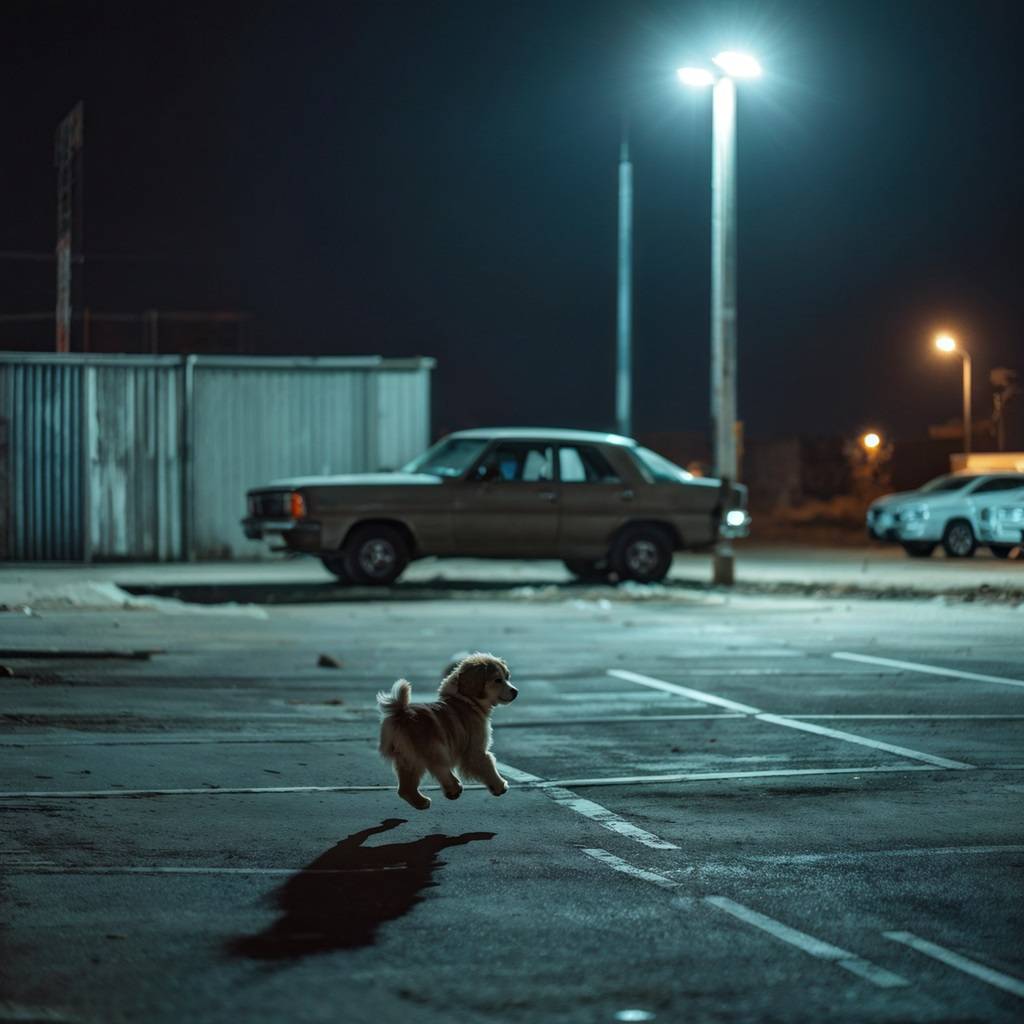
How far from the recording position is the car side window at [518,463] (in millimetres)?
23547

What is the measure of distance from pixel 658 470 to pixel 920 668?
10072 millimetres

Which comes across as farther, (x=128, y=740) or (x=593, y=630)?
(x=593, y=630)

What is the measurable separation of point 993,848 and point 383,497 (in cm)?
1600

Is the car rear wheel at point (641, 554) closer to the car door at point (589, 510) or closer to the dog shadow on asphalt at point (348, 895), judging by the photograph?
the car door at point (589, 510)

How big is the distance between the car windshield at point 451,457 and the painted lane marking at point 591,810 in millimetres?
14087

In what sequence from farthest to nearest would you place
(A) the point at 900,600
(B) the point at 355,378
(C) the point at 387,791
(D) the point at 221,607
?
(B) the point at 355,378, (A) the point at 900,600, (D) the point at 221,607, (C) the point at 387,791

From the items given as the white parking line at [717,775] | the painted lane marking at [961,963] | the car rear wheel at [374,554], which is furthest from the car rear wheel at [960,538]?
the painted lane marking at [961,963]


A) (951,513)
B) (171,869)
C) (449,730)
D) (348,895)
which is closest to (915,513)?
(951,513)

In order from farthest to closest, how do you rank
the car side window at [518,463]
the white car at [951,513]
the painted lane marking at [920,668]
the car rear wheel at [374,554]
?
the white car at [951,513]
the car side window at [518,463]
the car rear wheel at [374,554]
the painted lane marking at [920,668]

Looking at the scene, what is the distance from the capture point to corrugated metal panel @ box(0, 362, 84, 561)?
91.1ft

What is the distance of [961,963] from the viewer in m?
5.46

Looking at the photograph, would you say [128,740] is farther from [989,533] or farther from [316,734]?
[989,533]

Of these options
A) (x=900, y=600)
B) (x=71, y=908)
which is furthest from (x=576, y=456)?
(x=71, y=908)

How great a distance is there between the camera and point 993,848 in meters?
7.30
